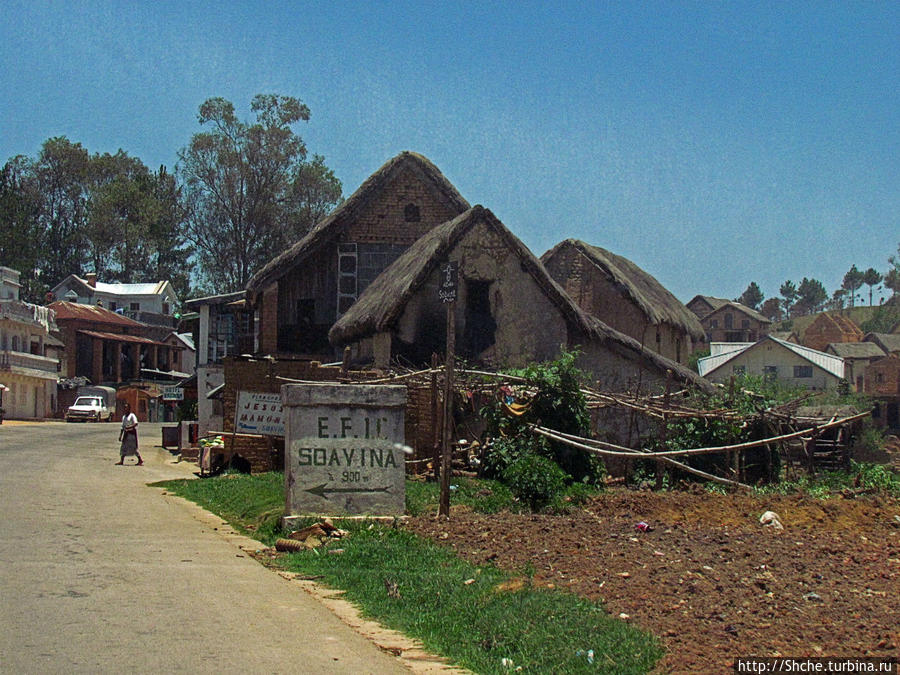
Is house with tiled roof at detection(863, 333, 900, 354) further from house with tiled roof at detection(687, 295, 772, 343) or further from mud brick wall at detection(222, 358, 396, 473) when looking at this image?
mud brick wall at detection(222, 358, 396, 473)

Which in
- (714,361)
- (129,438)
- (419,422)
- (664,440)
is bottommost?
(129,438)

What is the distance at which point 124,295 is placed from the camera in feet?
253

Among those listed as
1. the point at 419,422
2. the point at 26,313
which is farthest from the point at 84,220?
the point at 419,422

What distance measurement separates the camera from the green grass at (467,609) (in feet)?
21.3

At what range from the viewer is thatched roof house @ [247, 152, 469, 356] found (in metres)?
31.2

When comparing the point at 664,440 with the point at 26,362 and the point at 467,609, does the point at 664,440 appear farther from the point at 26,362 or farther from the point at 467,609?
the point at 26,362

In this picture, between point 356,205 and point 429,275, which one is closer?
point 429,275

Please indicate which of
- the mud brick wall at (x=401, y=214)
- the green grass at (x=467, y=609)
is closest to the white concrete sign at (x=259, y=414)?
the green grass at (x=467, y=609)

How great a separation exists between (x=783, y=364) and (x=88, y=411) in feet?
149

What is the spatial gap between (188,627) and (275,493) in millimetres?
8404

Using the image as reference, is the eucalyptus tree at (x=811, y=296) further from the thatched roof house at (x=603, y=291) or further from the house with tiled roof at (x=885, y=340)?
the thatched roof house at (x=603, y=291)

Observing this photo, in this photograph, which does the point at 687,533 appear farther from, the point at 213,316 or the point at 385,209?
the point at 213,316

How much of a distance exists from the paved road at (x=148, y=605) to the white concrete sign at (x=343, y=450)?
4.02 feet

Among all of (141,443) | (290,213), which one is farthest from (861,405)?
(141,443)
